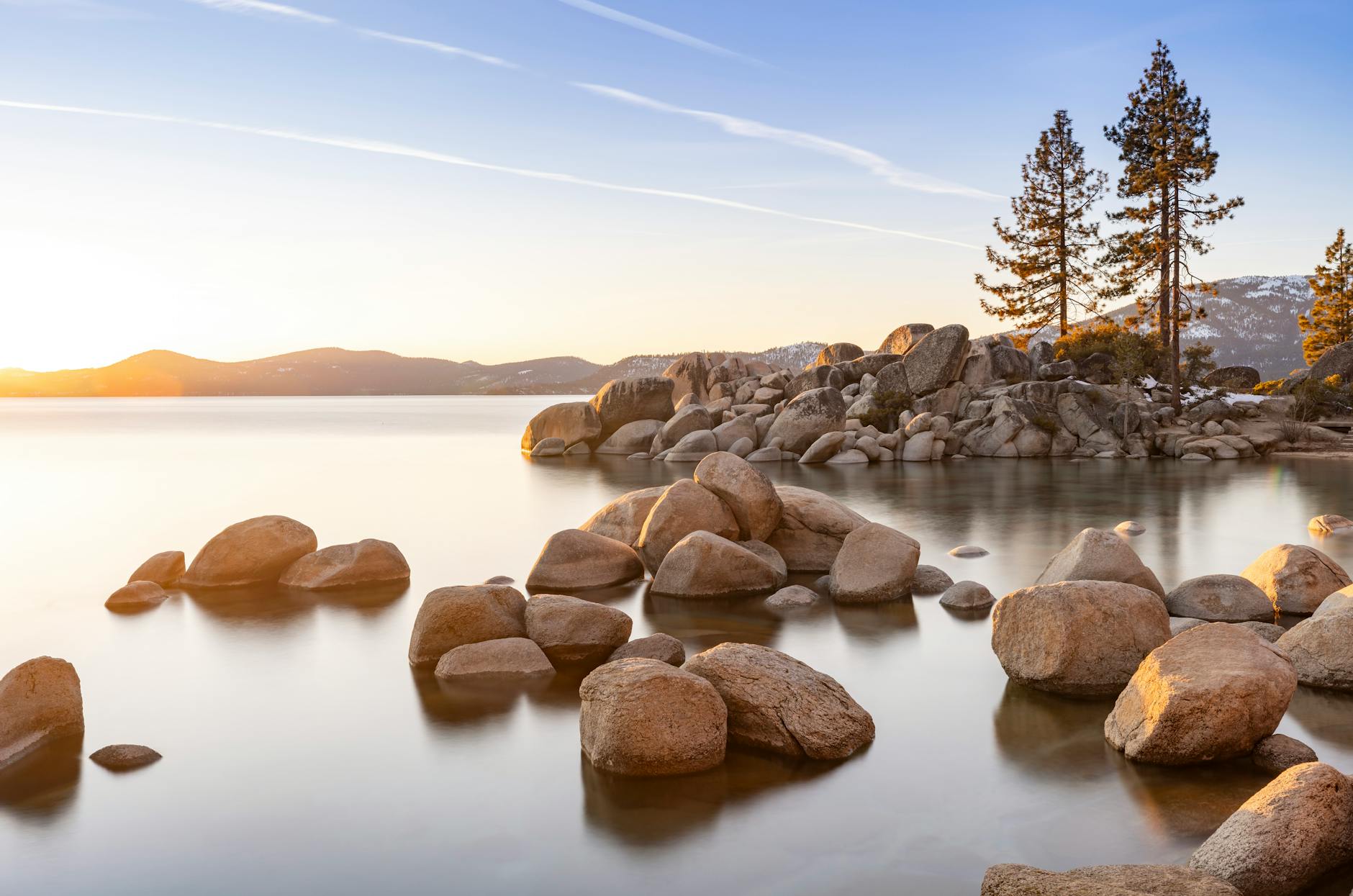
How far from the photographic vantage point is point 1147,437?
37.2 meters

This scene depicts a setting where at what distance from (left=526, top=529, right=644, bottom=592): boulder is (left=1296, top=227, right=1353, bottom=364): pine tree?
6195 cm

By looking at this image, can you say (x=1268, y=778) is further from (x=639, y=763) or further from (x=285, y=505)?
(x=285, y=505)

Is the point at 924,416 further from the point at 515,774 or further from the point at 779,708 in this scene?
the point at 515,774

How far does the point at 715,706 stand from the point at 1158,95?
45715 millimetres

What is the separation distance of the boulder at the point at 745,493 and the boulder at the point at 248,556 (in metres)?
6.30

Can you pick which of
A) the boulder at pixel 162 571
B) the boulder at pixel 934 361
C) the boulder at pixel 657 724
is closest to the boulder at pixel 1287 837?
the boulder at pixel 657 724

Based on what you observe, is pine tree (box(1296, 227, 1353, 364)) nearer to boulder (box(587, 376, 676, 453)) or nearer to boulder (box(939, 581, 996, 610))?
boulder (box(587, 376, 676, 453))

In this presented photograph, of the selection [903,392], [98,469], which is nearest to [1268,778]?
[903,392]

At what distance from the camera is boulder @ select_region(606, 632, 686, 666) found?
31.0 ft

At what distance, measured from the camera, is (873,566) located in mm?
12938

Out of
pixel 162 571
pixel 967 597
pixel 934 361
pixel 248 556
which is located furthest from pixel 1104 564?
pixel 934 361

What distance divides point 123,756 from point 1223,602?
1105cm

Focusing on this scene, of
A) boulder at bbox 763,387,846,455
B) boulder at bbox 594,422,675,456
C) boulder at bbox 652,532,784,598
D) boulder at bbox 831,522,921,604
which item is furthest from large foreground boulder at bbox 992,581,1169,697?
boulder at bbox 594,422,675,456

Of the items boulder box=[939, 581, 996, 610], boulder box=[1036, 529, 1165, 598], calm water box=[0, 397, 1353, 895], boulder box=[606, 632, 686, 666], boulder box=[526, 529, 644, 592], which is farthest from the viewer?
boulder box=[526, 529, 644, 592]
